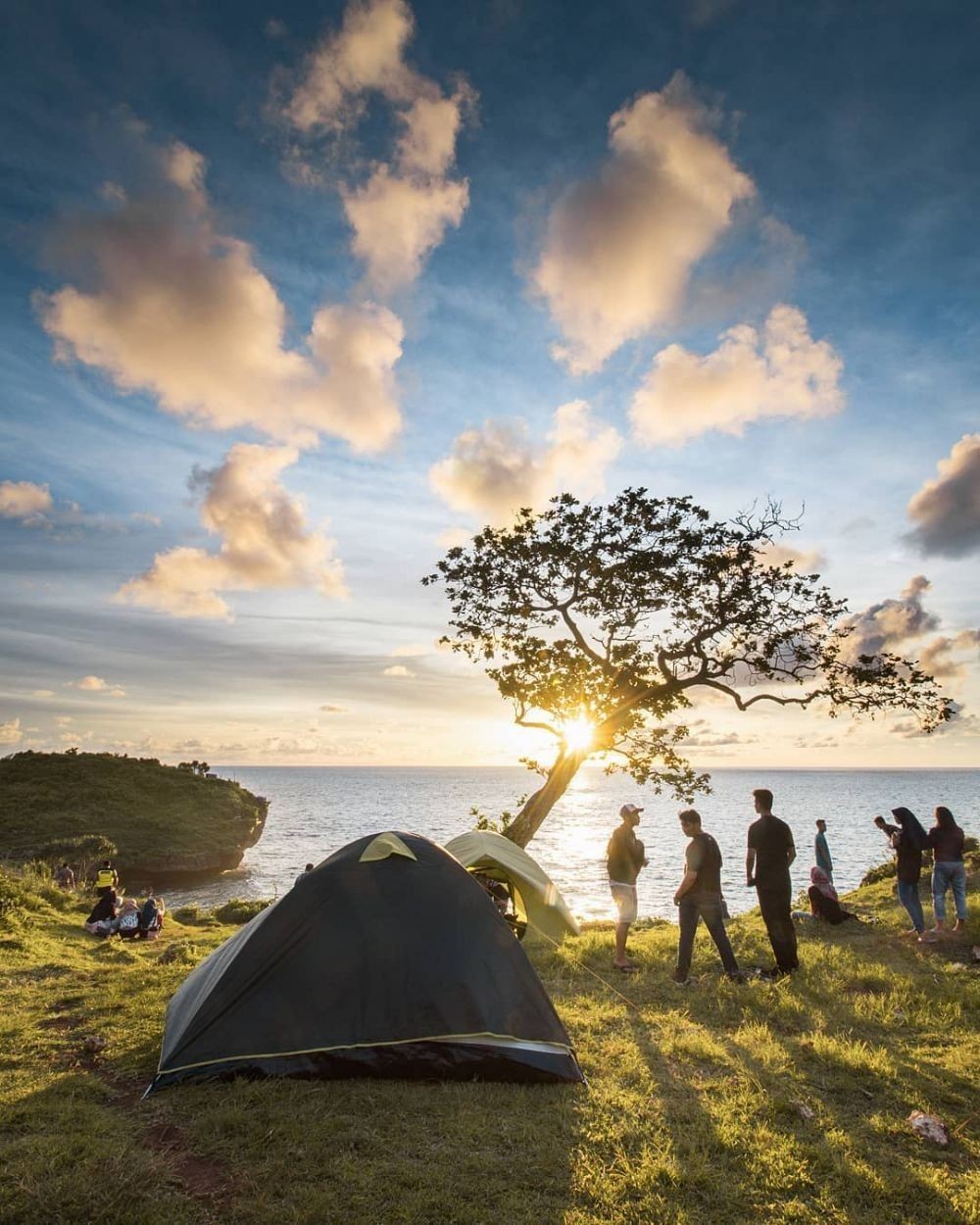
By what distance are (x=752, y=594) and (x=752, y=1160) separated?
14.5m

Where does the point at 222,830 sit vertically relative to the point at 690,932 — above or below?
below

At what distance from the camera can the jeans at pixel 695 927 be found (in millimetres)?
10516

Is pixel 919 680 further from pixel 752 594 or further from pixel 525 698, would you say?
pixel 525 698

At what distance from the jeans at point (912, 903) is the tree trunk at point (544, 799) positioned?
27.0 feet

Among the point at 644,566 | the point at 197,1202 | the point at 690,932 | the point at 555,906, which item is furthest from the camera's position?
the point at 644,566

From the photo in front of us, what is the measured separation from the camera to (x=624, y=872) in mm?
12156

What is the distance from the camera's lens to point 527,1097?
646 centimetres

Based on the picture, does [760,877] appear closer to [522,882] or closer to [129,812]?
[522,882]

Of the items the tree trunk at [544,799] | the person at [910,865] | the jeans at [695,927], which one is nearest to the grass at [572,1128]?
the jeans at [695,927]

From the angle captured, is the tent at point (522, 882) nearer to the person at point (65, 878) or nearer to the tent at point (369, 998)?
the tent at point (369, 998)

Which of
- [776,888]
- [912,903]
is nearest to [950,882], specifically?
[912,903]

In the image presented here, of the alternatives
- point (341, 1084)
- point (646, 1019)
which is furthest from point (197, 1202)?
point (646, 1019)

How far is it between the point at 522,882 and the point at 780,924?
5674mm

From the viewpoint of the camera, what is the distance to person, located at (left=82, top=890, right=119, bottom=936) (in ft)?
57.3
